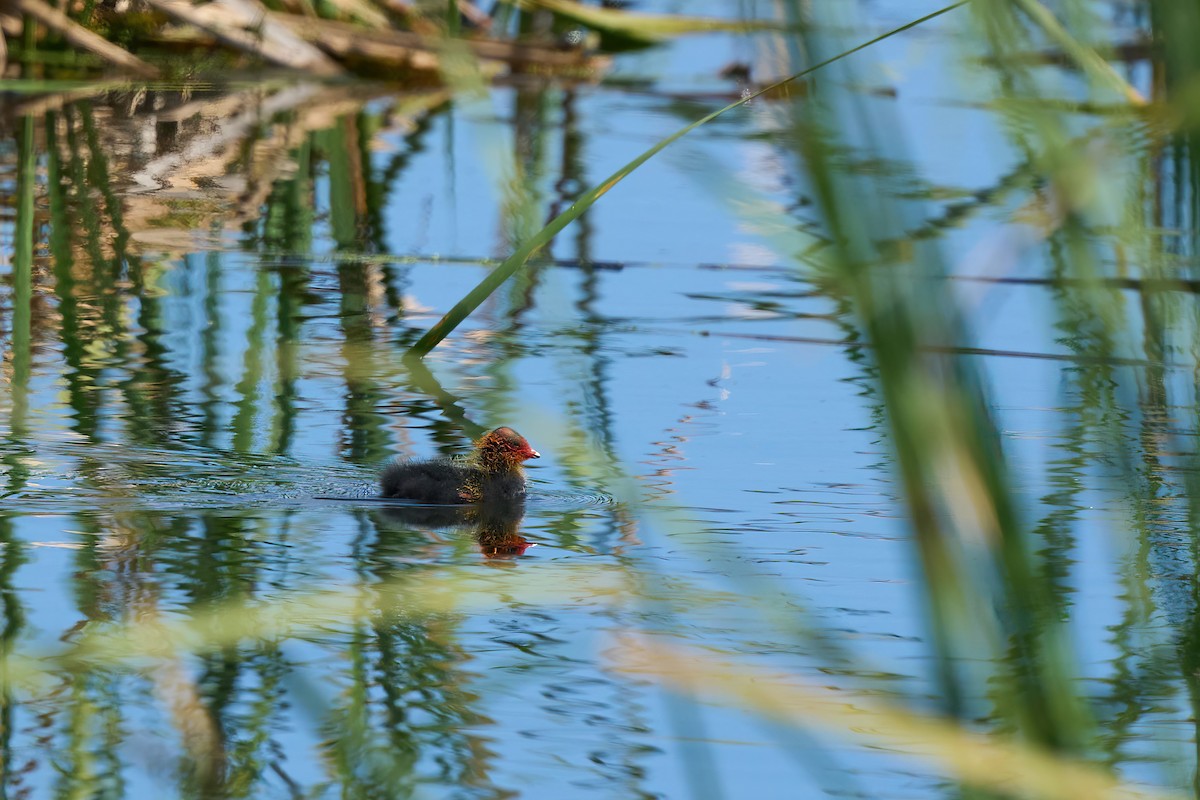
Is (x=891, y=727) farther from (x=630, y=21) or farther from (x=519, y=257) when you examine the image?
(x=630, y=21)

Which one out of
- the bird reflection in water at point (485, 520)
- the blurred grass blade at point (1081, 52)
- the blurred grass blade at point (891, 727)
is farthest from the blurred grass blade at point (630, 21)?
the blurred grass blade at point (1081, 52)

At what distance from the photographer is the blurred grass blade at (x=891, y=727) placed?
1.54m

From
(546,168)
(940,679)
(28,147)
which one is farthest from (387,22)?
(940,679)

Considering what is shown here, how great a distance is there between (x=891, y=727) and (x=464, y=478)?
1540mm

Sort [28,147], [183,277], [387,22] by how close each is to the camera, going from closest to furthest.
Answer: [183,277]
[28,147]
[387,22]

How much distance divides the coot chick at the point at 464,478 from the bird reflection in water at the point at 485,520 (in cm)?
2

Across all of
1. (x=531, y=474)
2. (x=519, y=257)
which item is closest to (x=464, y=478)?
(x=531, y=474)

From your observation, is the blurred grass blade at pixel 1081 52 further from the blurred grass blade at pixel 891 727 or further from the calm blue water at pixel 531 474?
the blurred grass blade at pixel 891 727

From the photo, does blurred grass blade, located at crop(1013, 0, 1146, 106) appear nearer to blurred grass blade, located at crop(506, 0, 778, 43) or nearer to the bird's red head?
the bird's red head

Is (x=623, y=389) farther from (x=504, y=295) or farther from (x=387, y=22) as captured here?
(x=387, y=22)

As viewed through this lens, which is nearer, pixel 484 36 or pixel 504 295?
pixel 504 295

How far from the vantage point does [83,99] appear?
28.2ft

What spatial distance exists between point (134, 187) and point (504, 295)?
193 centimetres

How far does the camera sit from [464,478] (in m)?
3.90
